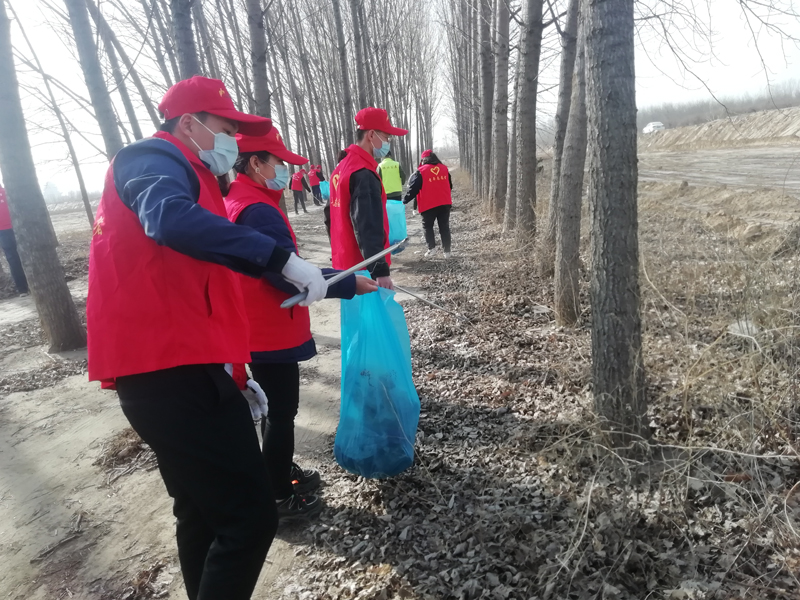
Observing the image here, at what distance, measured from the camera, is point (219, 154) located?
1.75 metres

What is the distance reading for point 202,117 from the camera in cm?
174

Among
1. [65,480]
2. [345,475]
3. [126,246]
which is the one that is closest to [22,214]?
[65,480]

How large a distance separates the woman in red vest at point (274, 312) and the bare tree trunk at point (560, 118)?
3.61 metres

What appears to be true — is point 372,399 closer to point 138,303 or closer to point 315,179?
point 138,303

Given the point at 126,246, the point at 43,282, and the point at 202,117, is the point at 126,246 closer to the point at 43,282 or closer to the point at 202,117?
the point at 202,117

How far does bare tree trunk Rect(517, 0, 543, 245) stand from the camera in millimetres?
6914

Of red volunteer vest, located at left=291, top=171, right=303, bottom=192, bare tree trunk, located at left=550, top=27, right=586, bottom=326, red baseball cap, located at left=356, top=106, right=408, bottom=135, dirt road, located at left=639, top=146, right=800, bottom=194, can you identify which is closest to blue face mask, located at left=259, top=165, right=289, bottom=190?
red baseball cap, located at left=356, top=106, right=408, bottom=135

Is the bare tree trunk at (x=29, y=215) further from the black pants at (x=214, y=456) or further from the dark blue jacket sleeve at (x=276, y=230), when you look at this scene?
the black pants at (x=214, y=456)

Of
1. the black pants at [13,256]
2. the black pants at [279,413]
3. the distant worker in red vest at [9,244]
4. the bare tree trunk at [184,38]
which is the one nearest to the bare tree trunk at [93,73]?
the bare tree trunk at [184,38]

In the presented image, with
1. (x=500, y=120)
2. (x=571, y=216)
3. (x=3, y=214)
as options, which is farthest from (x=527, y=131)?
(x=3, y=214)

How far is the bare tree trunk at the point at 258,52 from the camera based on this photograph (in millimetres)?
5582

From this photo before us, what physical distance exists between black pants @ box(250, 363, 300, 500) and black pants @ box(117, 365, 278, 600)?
75cm

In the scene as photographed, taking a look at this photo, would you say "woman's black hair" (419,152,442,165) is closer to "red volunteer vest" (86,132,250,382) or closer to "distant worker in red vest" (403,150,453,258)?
Result: "distant worker in red vest" (403,150,453,258)

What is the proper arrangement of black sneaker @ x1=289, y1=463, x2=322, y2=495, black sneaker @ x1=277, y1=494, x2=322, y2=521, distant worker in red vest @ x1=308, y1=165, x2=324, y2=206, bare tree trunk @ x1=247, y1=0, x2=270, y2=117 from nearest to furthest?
black sneaker @ x1=277, y1=494, x2=322, y2=521
black sneaker @ x1=289, y1=463, x2=322, y2=495
bare tree trunk @ x1=247, y1=0, x2=270, y2=117
distant worker in red vest @ x1=308, y1=165, x2=324, y2=206
